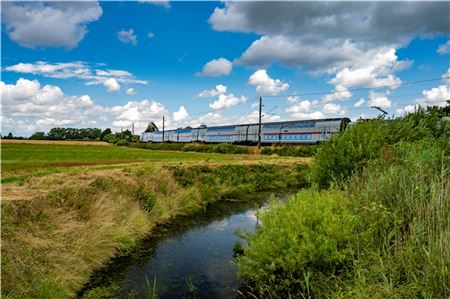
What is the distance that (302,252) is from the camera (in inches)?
257

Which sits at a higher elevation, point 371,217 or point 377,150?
point 377,150

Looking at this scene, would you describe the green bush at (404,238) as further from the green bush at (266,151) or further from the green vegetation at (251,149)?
the green bush at (266,151)

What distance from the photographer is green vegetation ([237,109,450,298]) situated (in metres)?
5.14

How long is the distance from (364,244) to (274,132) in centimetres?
4137

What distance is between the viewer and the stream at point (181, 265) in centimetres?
802

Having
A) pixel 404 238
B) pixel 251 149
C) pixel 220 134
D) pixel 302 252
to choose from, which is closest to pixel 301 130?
pixel 251 149

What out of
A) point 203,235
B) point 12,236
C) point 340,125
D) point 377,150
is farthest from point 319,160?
point 340,125

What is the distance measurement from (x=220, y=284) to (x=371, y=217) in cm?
380

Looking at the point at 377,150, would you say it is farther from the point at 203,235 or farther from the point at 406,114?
the point at 203,235

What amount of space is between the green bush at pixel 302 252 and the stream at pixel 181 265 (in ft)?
4.17

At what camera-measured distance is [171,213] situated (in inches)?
604

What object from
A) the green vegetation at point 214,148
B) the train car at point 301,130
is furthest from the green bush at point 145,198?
the green vegetation at point 214,148

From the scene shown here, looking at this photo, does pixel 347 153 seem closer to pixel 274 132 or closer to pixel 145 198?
pixel 145 198

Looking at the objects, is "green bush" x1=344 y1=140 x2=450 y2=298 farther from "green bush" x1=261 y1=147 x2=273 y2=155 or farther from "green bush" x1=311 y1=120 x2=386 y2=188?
"green bush" x1=261 y1=147 x2=273 y2=155
